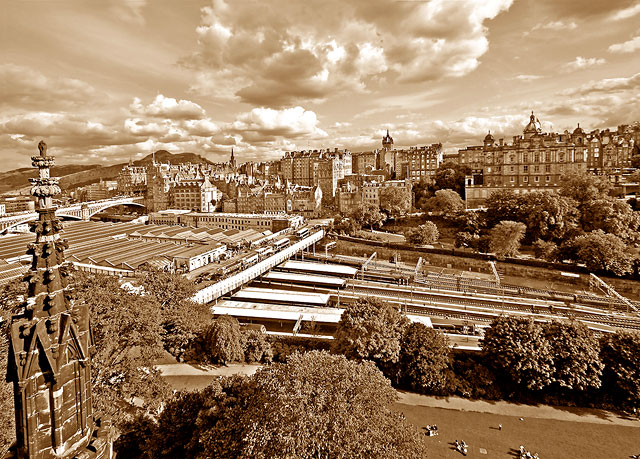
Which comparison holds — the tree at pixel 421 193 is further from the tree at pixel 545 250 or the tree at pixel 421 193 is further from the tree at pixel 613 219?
the tree at pixel 613 219

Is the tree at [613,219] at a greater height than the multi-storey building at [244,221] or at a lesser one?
greater

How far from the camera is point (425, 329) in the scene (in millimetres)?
21844

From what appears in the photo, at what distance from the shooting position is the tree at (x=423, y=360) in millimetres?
20297

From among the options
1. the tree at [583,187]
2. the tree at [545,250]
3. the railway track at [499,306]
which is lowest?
the railway track at [499,306]

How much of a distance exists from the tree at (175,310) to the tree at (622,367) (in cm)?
2321

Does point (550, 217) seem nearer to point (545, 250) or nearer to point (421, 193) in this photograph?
point (545, 250)

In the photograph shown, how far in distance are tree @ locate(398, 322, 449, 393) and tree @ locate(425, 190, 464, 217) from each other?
1574 inches

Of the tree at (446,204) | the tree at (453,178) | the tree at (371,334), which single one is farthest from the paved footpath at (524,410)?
the tree at (453,178)

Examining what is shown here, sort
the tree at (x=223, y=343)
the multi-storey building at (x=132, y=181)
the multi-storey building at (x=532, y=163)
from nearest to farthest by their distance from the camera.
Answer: the tree at (x=223, y=343) → the multi-storey building at (x=532, y=163) → the multi-storey building at (x=132, y=181)

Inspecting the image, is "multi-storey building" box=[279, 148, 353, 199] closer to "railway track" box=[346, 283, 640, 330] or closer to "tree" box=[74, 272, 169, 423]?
"railway track" box=[346, 283, 640, 330]

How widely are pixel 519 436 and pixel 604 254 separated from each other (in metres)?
29.7

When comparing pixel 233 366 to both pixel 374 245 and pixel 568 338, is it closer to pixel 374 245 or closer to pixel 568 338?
pixel 568 338

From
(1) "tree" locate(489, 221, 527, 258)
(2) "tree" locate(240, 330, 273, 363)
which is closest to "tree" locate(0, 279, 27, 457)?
(2) "tree" locate(240, 330, 273, 363)

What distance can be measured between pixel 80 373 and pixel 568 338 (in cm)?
2288
